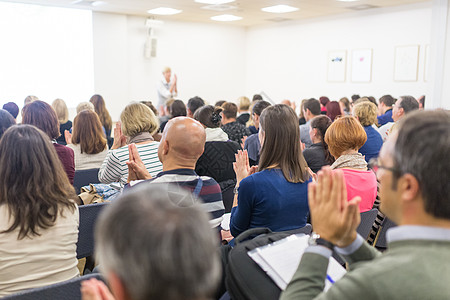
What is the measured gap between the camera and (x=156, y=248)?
756 millimetres

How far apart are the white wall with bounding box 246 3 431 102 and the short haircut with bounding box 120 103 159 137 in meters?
8.34

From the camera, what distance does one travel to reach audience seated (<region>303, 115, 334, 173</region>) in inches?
132

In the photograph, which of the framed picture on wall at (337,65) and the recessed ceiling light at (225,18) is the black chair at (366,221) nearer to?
the framed picture on wall at (337,65)

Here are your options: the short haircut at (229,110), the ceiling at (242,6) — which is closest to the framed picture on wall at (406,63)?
the ceiling at (242,6)

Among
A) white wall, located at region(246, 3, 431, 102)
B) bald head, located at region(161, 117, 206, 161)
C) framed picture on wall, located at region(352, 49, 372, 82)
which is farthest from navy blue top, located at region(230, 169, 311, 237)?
framed picture on wall, located at region(352, 49, 372, 82)

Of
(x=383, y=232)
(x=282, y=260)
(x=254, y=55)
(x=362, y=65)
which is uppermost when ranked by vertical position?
(x=254, y=55)

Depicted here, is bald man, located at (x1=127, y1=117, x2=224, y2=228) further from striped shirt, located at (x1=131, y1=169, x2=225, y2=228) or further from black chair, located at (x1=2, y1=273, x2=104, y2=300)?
A: black chair, located at (x1=2, y1=273, x2=104, y2=300)

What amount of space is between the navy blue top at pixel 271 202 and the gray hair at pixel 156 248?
1.27 m

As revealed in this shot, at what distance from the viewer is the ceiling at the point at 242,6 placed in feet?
31.2

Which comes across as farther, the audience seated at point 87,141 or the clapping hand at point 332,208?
the audience seated at point 87,141

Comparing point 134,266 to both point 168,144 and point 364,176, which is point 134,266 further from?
point 364,176

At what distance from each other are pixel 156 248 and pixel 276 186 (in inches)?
54.7

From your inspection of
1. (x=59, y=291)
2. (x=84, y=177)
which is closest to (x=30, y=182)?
(x=59, y=291)

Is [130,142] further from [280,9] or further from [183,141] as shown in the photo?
[280,9]
